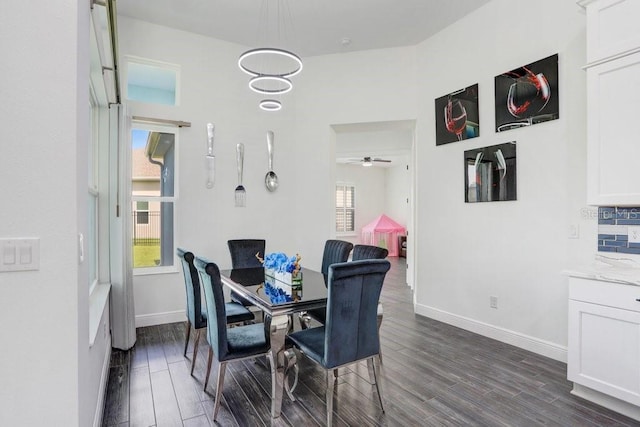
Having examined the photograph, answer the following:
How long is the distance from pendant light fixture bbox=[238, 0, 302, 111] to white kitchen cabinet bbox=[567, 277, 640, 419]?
2.83 meters

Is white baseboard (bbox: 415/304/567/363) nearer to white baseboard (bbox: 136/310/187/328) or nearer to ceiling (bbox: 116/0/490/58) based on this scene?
white baseboard (bbox: 136/310/187/328)

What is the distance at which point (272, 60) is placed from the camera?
4.91 metres

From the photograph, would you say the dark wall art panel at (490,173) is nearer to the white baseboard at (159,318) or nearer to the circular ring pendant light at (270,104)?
the circular ring pendant light at (270,104)

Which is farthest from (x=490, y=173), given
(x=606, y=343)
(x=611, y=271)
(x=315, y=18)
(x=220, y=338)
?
(x=220, y=338)

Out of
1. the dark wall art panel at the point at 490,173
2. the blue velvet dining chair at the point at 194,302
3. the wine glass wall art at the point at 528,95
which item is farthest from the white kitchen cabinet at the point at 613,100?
the blue velvet dining chair at the point at 194,302

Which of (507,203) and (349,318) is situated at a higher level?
(507,203)

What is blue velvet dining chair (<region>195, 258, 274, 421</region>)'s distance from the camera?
2.22 meters

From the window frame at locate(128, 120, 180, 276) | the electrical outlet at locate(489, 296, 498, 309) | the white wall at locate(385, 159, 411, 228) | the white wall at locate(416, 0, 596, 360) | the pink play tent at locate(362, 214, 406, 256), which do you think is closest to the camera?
the white wall at locate(416, 0, 596, 360)

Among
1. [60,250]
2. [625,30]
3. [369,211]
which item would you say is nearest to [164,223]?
[60,250]

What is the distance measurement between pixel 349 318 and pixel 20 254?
1.63 m

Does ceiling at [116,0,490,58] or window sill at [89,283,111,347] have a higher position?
ceiling at [116,0,490,58]

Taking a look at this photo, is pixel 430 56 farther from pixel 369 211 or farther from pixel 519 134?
pixel 369 211

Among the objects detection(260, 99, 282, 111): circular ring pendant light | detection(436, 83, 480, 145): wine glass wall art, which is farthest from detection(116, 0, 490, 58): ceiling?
detection(260, 99, 282, 111): circular ring pendant light

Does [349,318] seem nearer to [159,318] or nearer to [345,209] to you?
[159,318]
